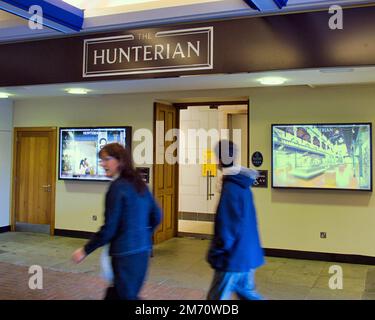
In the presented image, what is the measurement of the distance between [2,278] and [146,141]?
296 centimetres

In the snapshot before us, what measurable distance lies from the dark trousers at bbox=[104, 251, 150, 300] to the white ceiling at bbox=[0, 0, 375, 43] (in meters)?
2.60

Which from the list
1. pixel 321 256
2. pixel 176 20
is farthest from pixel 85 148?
pixel 321 256

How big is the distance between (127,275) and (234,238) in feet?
2.39

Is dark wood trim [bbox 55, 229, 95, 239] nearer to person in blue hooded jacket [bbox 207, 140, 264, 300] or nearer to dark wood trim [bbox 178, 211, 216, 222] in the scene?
dark wood trim [bbox 178, 211, 216, 222]

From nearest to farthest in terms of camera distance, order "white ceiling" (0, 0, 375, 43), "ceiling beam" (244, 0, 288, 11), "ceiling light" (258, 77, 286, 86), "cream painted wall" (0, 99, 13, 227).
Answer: "ceiling beam" (244, 0, 288, 11)
"white ceiling" (0, 0, 375, 43)
"ceiling light" (258, 77, 286, 86)
"cream painted wall" (0, 99, 13, 227)

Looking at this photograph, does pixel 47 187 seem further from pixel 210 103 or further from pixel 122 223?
pixel 122 223

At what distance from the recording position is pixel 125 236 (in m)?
2.67

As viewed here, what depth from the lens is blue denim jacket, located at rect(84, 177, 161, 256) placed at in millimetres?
2643

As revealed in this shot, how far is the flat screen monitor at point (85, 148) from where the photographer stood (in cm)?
700

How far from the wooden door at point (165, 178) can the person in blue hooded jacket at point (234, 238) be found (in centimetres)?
402

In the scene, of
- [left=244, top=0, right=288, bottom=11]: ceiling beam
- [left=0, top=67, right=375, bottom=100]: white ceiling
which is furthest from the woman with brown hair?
[left=0, top=67, right=375, bottom=100]: white ceiling
